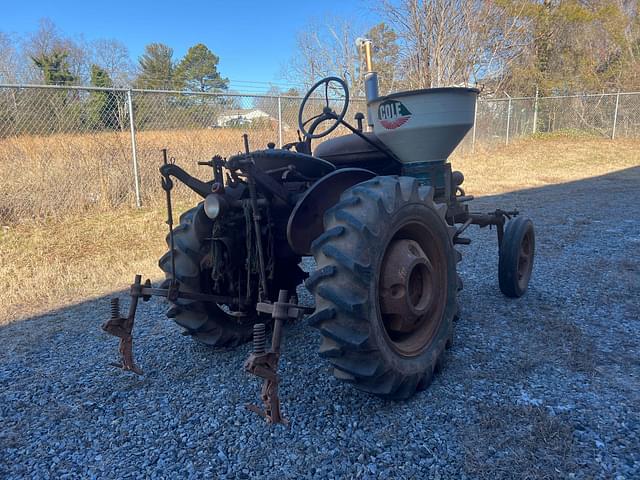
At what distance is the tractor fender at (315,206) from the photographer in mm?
2902

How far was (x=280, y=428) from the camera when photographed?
8.18ft

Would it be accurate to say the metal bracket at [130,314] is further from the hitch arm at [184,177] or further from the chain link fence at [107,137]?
the chain link fence at [107,137]

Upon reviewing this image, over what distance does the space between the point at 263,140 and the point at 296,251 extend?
7256 millimetres

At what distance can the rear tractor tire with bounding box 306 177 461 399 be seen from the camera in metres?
2.33

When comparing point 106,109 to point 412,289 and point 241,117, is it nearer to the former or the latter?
point 241,117

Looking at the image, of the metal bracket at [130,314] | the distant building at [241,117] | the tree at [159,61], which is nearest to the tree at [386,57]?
the distant building at [241,117]

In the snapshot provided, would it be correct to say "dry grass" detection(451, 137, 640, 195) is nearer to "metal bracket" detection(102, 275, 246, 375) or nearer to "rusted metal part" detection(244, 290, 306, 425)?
"metal bracket" detection(102, 275, 246, 375)

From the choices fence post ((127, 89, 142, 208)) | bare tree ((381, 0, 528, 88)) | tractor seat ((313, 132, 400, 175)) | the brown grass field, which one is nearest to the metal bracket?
tractor seat ((313, 132, 400, 175))

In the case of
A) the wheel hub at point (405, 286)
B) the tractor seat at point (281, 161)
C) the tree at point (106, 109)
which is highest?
the tree at point (106, 109)

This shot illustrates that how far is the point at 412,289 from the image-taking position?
9.33 ft

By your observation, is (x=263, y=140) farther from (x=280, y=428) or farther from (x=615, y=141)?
(x=615, y=141)

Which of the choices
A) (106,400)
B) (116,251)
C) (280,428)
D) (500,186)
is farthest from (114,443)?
(500,186)

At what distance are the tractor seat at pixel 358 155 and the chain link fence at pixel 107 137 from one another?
507 cm

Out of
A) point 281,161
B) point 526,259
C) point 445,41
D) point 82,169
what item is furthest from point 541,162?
point 281,161
